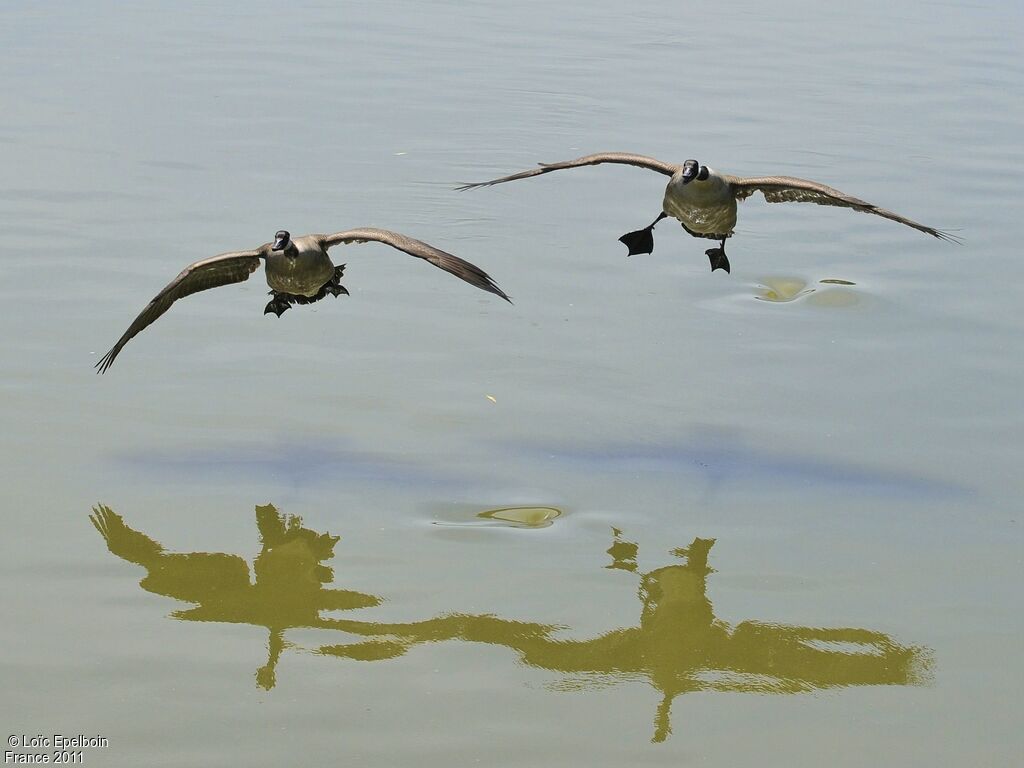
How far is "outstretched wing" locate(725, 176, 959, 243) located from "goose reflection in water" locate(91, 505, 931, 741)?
3.42 m

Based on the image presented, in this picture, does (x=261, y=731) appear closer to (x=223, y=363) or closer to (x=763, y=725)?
(x=763, y=725)

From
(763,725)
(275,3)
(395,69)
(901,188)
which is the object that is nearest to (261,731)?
(763,725)

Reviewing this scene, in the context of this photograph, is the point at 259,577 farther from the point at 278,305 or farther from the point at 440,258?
the point at 278,305

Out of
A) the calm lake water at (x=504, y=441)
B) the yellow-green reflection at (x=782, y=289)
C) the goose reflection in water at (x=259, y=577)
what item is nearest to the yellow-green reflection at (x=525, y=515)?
the calm lake water at (x=504, y=441)

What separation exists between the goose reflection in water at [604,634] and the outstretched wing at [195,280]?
195 centimetres

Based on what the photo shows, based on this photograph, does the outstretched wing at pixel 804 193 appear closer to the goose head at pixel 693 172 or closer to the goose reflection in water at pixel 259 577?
the goose head at pixel 693 172

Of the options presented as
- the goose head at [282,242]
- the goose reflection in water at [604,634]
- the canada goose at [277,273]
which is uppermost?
the goose head at [282,242]

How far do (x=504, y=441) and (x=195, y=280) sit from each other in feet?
9.21

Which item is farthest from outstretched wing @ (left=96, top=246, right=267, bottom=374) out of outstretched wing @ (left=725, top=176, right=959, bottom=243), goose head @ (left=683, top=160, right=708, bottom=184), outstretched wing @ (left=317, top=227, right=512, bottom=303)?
outstretched wing @ (left=725, top=176, right=959, bottom=243)

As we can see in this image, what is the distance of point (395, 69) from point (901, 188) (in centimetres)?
863

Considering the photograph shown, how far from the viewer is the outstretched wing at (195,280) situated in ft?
35.6

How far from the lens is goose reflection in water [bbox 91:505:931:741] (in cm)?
838

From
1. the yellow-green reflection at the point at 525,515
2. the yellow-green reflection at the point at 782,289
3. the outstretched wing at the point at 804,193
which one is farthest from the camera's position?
the yellow-green reflection at the point at 782,289

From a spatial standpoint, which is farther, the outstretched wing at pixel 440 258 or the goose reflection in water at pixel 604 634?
the outstretched wing at pixel 440 258
